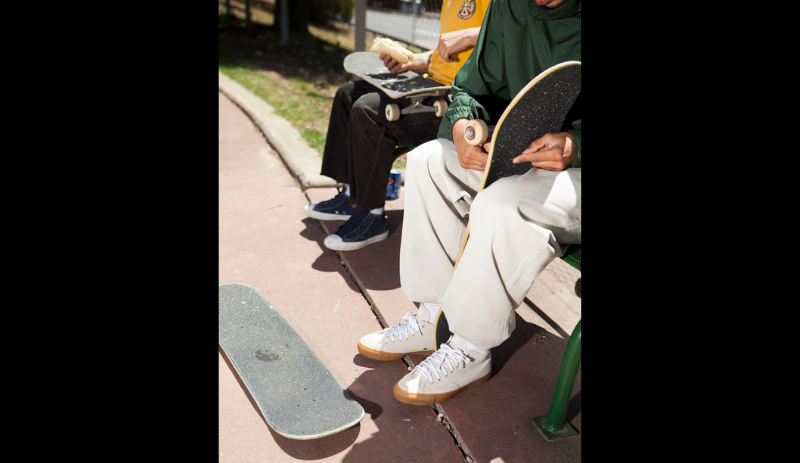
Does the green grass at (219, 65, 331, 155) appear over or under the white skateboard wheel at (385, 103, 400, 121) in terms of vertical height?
under

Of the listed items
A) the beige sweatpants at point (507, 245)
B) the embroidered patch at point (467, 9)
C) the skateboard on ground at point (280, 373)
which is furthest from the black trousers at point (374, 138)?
the beige sweatpants at point (507, 245)

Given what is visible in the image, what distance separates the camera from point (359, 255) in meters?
2.99

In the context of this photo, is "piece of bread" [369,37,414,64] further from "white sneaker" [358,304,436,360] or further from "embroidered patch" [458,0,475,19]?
"white sneaker" [358,304,436,360]

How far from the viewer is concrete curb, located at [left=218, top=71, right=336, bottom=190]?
3.93 metres

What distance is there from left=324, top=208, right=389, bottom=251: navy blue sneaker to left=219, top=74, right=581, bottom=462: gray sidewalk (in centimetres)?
5

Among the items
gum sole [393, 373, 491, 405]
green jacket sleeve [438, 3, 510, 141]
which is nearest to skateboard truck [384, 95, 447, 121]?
green jacket sleeve [438, 3, 510, 141]

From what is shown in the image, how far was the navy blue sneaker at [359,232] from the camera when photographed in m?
3.02

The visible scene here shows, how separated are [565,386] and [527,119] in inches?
31.5

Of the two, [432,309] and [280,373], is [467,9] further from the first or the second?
[280,373]
